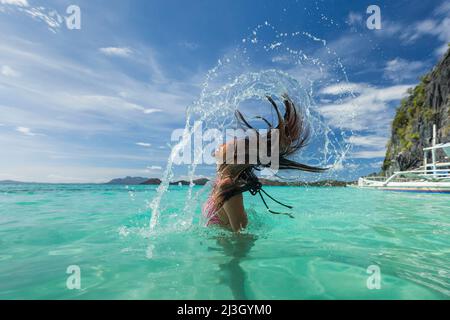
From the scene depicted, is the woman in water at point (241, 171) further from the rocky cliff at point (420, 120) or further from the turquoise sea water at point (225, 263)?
the rocky cliff at point (420, 120)

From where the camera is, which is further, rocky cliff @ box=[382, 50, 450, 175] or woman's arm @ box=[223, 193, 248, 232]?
rocky cliff @ box=[382, 50, 450, 175]

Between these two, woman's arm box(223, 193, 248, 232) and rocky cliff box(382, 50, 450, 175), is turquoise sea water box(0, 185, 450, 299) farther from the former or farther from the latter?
rocky cliff box(382, 50, 450, 175)

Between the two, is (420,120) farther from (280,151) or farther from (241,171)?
(241,171)

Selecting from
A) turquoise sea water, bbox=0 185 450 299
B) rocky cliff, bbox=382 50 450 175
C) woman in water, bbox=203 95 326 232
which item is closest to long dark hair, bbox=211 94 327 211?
woman in water, bbox=203 95 326 232

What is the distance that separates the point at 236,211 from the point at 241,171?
570 mm

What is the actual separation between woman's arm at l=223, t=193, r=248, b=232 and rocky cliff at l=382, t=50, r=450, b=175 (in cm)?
6018

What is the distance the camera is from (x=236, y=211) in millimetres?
3867

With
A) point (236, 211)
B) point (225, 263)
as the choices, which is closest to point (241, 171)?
point (236, 211)

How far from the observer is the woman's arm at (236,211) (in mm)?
3816

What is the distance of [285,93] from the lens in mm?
4551

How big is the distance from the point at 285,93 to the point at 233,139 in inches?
50.1

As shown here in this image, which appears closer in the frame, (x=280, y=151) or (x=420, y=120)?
(x=280, y=151)

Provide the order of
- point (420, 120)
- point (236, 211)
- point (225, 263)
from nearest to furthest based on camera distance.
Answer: point (225, 263)
point (236, 211)
point (420, 120)

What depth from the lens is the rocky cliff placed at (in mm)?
56969
